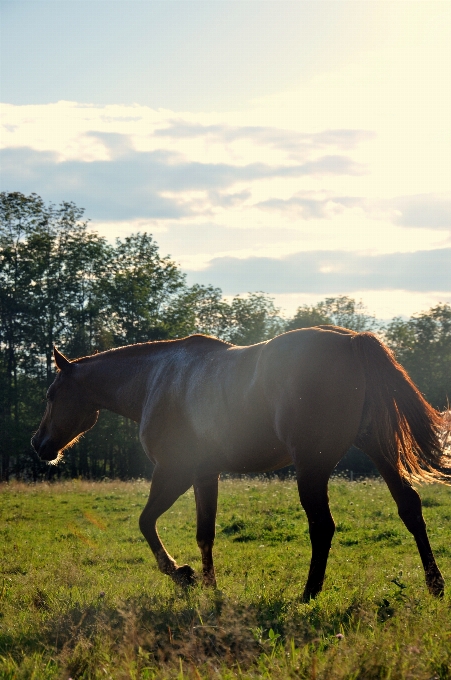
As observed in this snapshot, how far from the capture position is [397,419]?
20.1 feet

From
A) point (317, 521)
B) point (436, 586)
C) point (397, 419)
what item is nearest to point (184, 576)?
point (317, 521)

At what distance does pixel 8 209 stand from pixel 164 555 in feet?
134

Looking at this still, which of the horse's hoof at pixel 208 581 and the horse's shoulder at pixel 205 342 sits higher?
the horse's shoulder at pixel 205 342

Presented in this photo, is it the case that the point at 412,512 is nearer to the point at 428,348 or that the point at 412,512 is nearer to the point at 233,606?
the point at 233,606

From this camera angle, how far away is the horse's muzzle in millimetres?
9273

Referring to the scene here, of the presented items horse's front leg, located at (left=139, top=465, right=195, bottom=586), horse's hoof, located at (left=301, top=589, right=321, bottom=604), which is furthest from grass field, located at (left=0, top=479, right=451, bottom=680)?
horse's front leg, located at (left=139, top=465, right=195, bottom=586)

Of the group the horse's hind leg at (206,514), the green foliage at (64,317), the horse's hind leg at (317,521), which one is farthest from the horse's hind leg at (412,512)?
the green foliage at (64,317)

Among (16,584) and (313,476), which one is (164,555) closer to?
(16,584)

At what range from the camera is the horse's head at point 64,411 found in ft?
29.8

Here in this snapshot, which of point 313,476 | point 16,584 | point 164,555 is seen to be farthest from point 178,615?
point 16,584

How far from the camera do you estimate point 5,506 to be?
1625 cm

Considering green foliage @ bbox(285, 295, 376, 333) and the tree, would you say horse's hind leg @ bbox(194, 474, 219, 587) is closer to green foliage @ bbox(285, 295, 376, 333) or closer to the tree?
the tree

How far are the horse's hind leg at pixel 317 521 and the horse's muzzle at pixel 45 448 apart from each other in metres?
4.51

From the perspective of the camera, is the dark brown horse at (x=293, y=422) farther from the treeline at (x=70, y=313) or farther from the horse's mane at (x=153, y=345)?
the treeline at (x=70, y=313)
